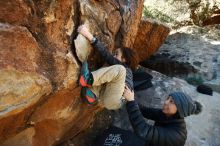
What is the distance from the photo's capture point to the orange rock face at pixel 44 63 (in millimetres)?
4059

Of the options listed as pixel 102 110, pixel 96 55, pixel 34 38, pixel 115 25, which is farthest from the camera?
pixel 102 110

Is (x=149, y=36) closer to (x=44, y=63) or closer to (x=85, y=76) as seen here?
(x=85, y=76)

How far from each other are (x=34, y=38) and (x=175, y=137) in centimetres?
211

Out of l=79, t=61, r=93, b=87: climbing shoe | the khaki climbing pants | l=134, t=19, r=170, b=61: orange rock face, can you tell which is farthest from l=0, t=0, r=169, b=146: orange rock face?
l=134, t=19, r=170, b=61: orange rock face

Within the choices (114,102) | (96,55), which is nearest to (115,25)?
(96,55)

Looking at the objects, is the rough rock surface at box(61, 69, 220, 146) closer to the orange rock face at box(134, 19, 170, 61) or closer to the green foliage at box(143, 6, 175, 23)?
the orange rock face at box(134, 19, 170, 61)

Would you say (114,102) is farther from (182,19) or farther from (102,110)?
(182,19)

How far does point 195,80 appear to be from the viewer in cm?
906

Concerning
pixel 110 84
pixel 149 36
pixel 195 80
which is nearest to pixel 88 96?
pixel 110 84

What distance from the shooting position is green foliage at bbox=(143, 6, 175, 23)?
11680 mm

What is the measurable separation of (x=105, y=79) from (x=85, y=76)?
321 millimetres

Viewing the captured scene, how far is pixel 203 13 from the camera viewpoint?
40.0ft

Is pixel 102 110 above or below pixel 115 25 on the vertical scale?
below

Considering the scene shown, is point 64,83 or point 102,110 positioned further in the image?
point 102,110
